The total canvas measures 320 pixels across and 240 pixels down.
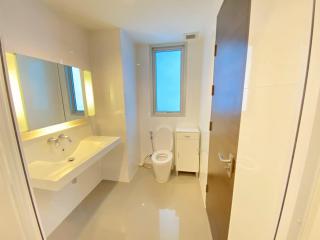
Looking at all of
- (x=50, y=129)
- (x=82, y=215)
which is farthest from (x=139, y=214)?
(x=50, y=129)

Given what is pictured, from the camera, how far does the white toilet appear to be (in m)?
2.31

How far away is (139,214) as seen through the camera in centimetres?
178

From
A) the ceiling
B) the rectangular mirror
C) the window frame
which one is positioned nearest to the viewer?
the rectangular mirror

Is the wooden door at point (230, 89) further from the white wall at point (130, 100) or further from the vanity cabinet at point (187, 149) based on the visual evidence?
the white wall at point (130, 100)

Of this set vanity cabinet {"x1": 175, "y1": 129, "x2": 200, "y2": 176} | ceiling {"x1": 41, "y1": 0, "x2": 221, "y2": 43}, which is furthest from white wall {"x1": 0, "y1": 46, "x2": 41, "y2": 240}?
vanity cabinet {"x1": 175, "y1": 129, "x2": 200, "y2": 176}

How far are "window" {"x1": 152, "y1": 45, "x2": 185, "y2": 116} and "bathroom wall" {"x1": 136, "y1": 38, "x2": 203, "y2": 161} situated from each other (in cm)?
10

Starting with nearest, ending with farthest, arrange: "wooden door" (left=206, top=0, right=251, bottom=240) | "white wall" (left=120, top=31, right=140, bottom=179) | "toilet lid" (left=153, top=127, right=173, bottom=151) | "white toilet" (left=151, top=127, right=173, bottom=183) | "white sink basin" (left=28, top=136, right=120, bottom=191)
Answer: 1. "wooden door" (left=206, top=0, right=251, bottom=240)
2. "white sink basin" (left=28, top=136, right=120, bottom=191)
3. "white wall" (left=120, top=31, right=140, bottom=179)
4. "white toilet" (left=151, top=127, right=173, bottom=183)
5. "toilet lid" (left=153, top=127, right=173, bottom=151)

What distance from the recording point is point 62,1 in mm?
1412

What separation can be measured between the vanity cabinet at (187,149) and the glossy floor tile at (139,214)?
26 centimetres

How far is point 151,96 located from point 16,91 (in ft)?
6.17

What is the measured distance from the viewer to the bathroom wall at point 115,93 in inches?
81.3

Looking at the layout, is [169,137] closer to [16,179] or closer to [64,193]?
[64,193]

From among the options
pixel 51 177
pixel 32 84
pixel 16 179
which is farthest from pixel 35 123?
pixel 16 179

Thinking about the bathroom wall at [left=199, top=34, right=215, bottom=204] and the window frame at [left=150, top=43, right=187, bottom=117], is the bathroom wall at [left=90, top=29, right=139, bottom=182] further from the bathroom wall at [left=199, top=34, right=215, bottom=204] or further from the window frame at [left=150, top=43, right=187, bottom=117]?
the bathroom wall at [left=199, top=34, right=215, bottom=204]
